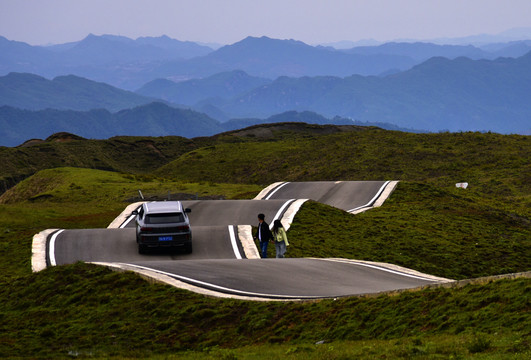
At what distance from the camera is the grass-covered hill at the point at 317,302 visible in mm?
13500

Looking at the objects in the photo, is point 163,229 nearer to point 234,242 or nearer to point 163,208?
point 163,208

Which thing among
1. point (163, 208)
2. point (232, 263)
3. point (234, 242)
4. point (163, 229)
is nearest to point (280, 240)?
point (232, 263)

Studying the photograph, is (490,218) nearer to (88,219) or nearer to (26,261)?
(88,219)

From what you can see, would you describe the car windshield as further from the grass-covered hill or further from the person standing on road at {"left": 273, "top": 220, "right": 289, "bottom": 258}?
the grass-covered hill

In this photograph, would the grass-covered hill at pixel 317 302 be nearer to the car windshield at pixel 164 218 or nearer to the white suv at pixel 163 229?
the white suv at pixel 163 229

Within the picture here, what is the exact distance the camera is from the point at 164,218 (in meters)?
26.2

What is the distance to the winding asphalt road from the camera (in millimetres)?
19469

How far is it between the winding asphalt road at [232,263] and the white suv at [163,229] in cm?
57

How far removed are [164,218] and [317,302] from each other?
1088cm

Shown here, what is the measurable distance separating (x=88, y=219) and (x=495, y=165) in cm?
4724

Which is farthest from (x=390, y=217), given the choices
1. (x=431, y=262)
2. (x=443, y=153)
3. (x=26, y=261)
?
(x=443, y=153)

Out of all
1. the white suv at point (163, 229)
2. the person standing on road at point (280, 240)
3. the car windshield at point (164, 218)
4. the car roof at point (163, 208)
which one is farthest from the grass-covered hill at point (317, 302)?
the car roof at point (163, 208)

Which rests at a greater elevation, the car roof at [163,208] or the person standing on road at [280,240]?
the car roof at [163,208]

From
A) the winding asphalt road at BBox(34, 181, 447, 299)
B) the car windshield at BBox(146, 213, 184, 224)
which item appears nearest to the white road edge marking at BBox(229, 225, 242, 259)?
the winding asphalt road at BBox(34, 181, 447, 299)
